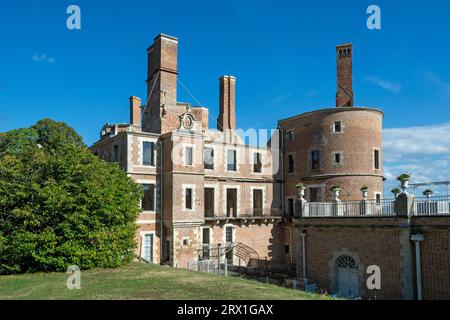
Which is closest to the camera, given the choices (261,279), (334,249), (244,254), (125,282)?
(125,282)

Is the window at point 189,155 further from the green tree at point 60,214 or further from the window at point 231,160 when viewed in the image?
the green tree at point 60,214

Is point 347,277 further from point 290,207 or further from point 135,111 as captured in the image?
point 135,111

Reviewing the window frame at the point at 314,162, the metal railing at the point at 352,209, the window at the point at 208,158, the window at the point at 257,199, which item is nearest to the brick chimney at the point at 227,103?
the window at the point at 208,158

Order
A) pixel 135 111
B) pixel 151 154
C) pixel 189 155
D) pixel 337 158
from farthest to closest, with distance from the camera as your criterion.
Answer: pixel 135 111, pixel 337 158, pixel 189 155, pixel 151 154

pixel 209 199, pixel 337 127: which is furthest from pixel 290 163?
pixel 209 199

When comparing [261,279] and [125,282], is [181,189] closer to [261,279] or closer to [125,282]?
[261,279]

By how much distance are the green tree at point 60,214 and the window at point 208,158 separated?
11.1 meters

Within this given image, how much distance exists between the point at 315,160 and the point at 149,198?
47.1 feet

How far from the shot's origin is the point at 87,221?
1833 centimetres

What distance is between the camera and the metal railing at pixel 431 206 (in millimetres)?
16631

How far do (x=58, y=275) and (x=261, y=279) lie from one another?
1188cm

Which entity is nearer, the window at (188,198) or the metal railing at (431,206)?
the metal railing at (431,206)

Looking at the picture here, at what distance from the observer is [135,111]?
123 ft
